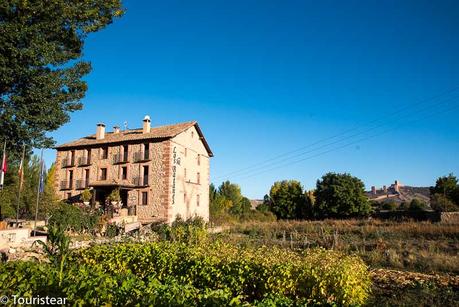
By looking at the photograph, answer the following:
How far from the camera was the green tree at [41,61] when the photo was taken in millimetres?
16484

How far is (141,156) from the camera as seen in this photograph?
29703mm

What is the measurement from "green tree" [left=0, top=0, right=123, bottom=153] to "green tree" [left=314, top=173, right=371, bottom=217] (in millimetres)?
28144

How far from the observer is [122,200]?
1173 inches

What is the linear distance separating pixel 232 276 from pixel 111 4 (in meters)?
17.5

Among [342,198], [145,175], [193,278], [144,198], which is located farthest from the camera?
[342,198]

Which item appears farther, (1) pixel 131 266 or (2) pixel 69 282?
(1) pixel 131 266

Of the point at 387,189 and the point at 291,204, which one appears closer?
the point at 291,204

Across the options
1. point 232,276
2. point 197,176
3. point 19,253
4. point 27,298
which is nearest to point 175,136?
point 197,176

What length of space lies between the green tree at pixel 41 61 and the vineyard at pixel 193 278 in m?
11.8

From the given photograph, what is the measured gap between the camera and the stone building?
28312mm

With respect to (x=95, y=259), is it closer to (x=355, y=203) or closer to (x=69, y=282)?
(x=69, y=282)

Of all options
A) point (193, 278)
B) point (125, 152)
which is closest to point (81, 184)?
point (125, 152)

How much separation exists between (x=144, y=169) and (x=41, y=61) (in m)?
13.6

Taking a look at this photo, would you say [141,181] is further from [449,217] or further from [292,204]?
[449,217]
